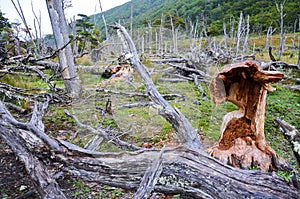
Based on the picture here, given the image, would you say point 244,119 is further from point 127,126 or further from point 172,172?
point 127,126

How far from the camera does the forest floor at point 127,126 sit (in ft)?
7.31

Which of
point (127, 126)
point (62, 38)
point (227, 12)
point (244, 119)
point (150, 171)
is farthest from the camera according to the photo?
point (227, 12)

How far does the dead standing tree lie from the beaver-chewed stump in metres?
0.88

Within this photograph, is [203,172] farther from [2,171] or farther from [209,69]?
[209,69]

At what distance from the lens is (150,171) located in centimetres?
150

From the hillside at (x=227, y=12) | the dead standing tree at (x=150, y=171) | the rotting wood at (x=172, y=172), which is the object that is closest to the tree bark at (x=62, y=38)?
the dead standing tree at (x=150, y=171)

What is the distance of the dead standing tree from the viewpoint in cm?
136

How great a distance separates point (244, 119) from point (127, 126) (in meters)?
2.22

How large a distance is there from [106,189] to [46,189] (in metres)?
0.69

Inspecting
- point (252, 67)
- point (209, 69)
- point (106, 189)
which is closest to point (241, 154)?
point (252, 67)

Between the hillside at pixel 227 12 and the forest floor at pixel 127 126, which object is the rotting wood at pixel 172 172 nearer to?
the forest floor at pixel 127 126

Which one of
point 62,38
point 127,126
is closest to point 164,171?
point 127,126

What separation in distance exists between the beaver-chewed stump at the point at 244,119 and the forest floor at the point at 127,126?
32 cm

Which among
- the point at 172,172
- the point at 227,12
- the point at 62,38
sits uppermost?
the point at 227,12
